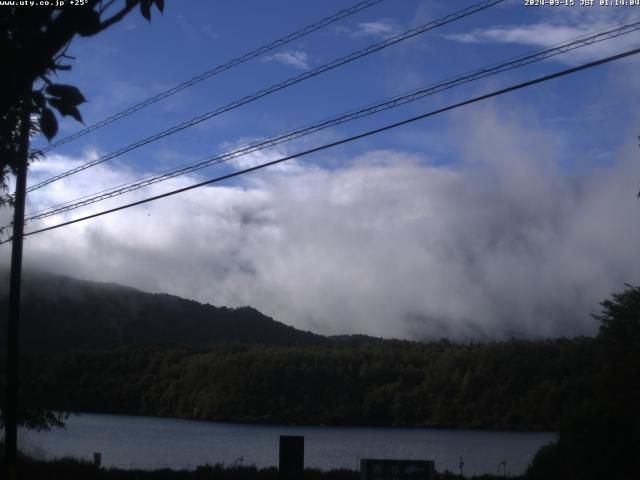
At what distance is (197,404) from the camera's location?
90250 millimetres

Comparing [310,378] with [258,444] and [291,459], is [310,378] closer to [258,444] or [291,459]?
[258,444]

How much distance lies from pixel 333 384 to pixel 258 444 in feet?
82.9

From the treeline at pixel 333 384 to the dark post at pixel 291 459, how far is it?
5187cm

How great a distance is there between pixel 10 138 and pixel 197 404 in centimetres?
8618

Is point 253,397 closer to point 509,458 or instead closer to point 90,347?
point 90,347

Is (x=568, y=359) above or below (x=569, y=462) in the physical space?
above

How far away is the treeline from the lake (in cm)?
231

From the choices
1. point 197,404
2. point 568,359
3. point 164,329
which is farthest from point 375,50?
point 164,329

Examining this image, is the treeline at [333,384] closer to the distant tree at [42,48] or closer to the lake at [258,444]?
the lake at [258,444]

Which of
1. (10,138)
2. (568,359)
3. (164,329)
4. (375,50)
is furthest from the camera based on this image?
(164,329)

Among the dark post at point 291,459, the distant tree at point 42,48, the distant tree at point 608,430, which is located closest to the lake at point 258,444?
the distant tree at point 608,430

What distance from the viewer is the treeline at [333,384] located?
7256 centimetres

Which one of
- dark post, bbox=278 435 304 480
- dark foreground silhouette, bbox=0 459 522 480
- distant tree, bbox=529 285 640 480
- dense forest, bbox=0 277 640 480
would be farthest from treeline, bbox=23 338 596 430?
dark post, bbox=278 435 304 480

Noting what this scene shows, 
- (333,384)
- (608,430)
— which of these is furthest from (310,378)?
(608,430)
